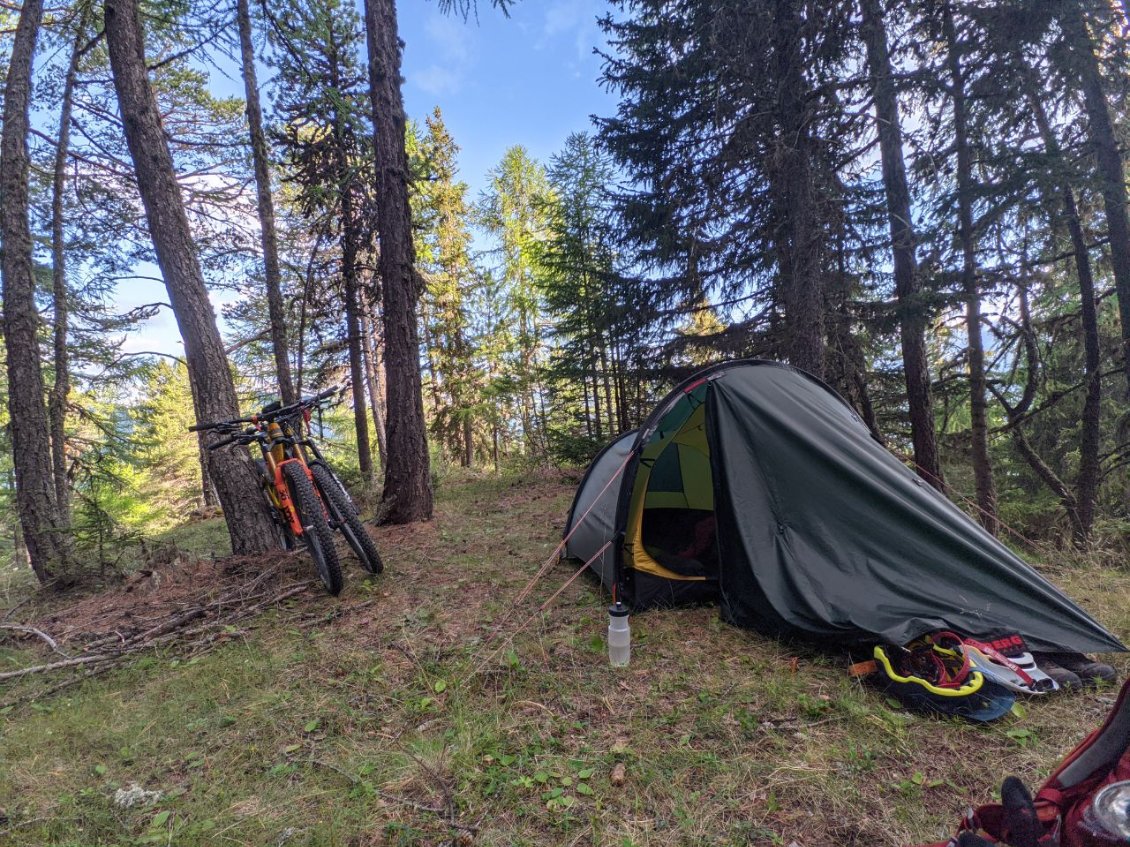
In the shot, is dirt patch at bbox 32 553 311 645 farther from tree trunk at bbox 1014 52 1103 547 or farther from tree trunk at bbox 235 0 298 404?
tree trunk at bbox 1014 52 1103 547

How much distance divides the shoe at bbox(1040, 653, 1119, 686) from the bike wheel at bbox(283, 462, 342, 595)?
4.27 metres

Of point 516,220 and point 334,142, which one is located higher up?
point 516,220

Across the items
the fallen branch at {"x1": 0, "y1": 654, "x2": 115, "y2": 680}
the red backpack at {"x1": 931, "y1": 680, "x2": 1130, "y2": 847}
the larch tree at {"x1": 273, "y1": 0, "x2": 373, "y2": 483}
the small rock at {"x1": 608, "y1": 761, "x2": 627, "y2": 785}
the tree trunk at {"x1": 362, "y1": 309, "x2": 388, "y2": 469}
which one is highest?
the larch tree at {"x1": 273, "y1": 0, "x2": 373, "y2": 483}

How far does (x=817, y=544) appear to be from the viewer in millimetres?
2945

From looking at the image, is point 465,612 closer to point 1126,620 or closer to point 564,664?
point 564,664

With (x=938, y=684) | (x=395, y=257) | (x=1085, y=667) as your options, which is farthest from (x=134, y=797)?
(x=395, y=257)

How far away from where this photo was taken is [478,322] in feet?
48.4

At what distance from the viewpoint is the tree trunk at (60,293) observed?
24.1 ft

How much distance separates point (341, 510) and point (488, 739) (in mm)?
2215

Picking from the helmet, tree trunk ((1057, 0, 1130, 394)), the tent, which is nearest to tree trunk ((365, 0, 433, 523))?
the tent

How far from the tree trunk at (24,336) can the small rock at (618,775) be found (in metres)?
5.84

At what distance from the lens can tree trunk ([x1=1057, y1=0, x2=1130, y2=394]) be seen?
17.0 ft

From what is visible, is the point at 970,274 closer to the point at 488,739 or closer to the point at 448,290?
the point at 488,739

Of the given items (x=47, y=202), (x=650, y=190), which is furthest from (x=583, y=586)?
Result: (x=47, y=202)
